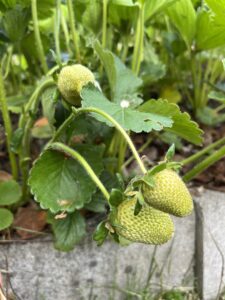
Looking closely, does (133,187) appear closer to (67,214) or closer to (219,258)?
(67,214)

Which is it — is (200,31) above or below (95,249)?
above

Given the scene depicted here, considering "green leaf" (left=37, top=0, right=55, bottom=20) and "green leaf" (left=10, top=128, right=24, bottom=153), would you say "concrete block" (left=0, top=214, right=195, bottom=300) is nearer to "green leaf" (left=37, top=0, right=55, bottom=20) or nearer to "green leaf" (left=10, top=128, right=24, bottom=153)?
"green leaf" (left=10, top=128, right=24, bottom=153)

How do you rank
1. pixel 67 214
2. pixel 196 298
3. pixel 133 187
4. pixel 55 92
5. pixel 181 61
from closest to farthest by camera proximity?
pixel 133 187, pixel 55 92, pixel 67 214, pixel 196 298, pixel 181 61

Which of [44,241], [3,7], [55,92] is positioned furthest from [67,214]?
[3,7]

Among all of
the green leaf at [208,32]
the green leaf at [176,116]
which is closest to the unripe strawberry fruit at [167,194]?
the green leaf at [176,116]

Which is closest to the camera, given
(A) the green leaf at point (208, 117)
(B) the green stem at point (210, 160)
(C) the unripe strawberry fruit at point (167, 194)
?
(C) the unripe strawberry fruit at point (167, 194)

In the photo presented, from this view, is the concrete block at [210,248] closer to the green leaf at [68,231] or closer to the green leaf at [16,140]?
the green leaf at [68,231]

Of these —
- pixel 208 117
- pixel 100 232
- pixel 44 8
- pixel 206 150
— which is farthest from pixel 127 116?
pixel 208 117
